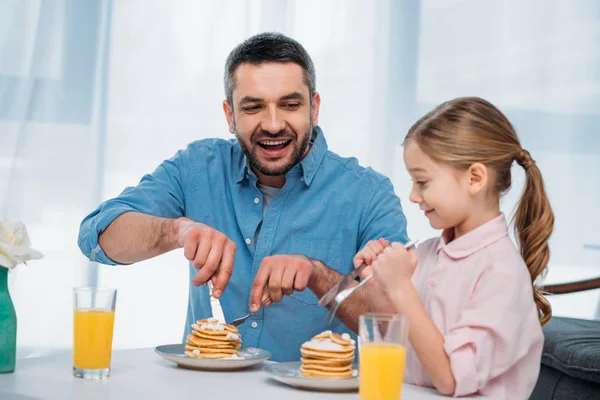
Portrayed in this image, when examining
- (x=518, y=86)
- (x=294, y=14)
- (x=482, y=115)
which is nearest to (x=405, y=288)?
(x=482, y=115)

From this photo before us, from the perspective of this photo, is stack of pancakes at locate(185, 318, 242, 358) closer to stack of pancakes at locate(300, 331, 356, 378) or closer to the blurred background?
stack of pancakes at locate(300, 331, 356, 378)


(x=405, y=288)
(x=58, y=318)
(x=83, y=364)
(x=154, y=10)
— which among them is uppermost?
(x=154, y=10)

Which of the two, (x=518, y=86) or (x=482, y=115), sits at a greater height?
(x=518, y=86)

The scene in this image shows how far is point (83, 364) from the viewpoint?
1470mm

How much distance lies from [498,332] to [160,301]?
8.15 ft

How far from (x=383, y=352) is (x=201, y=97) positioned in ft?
8.83

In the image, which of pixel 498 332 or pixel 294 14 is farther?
pixel 294 14

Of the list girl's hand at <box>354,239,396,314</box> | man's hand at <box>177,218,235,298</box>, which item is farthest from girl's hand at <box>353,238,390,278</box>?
man's hand at <box>177,218,235,298</box>

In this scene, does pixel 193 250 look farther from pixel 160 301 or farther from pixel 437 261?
pixel 160 301

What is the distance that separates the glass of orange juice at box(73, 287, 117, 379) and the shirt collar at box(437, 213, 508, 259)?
64 centimetres

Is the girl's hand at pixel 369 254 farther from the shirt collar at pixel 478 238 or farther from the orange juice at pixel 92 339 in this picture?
the orange juice at pixel 92 339

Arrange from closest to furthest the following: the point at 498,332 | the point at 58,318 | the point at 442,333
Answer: the point at 498,332 < the point at 442,333 < the point at 58,318

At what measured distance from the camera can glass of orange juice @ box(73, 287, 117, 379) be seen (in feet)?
4.79

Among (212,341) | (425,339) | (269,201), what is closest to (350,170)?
(269,201)
